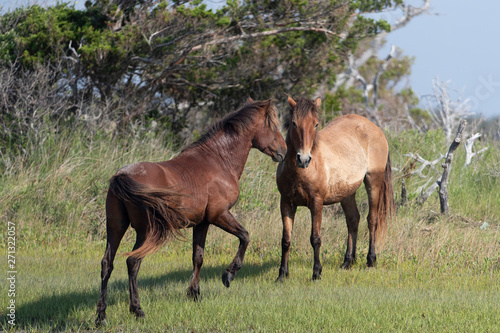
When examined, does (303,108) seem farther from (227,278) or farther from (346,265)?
(346,265)

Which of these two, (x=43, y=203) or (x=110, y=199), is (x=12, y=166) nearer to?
(x=43, y=203)

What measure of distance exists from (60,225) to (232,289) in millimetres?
4379

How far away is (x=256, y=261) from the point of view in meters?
8.62

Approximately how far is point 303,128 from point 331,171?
100 centimetres

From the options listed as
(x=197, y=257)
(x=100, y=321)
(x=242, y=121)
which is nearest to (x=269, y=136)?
(x=242, y=121)

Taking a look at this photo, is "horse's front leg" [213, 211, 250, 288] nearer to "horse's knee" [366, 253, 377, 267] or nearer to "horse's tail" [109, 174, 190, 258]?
"horse's tail" [109, 174, 190, 258]

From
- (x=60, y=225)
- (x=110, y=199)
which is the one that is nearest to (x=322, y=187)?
(x=110, y=199)

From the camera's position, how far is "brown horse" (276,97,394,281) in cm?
707

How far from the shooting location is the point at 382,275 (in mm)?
7590

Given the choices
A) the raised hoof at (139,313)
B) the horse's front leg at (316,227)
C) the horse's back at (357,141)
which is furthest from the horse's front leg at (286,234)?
the raised hoof at (139,313)

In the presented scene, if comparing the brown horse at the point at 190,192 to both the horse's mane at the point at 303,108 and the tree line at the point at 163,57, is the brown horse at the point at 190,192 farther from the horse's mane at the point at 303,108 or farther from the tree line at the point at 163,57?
the tree line at the point at 163,57

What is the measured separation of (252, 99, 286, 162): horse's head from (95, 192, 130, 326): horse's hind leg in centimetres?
186

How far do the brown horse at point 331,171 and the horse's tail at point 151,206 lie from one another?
6.82 ft

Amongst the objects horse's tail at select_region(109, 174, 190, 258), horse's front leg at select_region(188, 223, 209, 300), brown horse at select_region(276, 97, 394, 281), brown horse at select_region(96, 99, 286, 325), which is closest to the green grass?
horse's front leg at select_region(188, 223, 209, 300)
